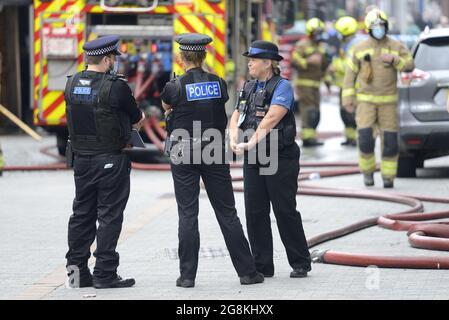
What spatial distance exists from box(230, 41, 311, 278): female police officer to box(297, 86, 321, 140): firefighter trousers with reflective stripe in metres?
10.7

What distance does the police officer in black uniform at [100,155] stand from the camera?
8227mm

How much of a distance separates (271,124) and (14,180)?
23.5ft

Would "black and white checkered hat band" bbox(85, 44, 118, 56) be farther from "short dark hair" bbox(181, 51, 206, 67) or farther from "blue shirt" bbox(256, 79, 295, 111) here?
"blue shirt" bbox(256, 79, 295, 111)

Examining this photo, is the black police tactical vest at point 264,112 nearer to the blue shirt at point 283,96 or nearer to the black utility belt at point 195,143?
the blue shirt at point 283,96

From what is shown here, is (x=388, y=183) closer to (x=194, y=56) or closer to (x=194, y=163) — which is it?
(x=194, y=163)

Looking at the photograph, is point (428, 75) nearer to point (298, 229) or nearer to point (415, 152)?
point (415, 152)

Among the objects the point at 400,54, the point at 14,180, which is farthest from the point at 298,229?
the point at 14,180

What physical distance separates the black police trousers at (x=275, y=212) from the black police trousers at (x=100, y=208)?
33.2 inches

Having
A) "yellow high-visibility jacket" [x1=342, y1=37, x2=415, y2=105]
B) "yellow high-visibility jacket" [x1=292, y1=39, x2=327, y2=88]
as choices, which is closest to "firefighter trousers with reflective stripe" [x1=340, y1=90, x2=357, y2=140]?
"yellow high-visibility jacket" [x1=292, y1=39, x2=327, y2=88]

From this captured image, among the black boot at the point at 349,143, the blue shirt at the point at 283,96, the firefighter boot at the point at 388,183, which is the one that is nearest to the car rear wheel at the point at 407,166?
the firefighter boot at the point at 388,183

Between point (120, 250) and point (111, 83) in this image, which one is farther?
point (120, 250)

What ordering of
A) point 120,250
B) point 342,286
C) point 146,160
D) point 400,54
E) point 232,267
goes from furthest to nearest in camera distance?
point 146,160 < point 400,54 < point 120,250 < point 232,267 < point 342,286

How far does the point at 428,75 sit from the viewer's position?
13.8 metres

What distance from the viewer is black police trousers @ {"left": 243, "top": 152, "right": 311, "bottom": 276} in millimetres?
8492
